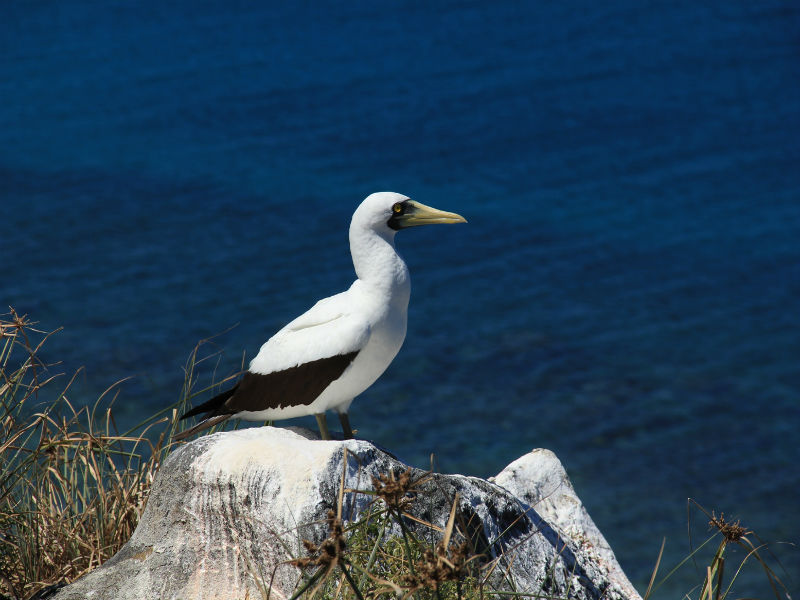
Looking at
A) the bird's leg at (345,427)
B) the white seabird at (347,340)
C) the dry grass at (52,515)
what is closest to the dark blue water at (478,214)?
the bird's leg at (345,427)

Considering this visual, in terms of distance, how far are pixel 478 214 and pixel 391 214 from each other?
32.2 ft

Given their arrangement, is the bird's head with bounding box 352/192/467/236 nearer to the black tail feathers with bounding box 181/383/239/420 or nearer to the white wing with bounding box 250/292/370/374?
the white wing with bounding box 250/292/370/374

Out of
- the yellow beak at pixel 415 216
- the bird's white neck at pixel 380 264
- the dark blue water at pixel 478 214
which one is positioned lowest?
the dark blue water at pixel 478 214

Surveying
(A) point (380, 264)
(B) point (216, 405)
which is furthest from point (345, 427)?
(A) point (380, 264)

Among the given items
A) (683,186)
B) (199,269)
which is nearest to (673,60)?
(683,186)

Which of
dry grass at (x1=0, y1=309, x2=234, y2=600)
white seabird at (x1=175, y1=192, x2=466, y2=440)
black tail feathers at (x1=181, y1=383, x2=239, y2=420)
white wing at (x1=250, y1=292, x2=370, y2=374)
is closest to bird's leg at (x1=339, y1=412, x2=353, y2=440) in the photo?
white seabird at (x1=175, y1=192, x2=466, y2=440)

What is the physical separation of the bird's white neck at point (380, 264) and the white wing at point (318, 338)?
0.20m

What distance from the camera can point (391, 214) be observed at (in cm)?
566

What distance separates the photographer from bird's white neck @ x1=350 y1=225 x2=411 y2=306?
550 cm

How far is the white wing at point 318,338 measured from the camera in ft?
17.9

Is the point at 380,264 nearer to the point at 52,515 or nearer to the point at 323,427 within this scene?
the point at 323,427

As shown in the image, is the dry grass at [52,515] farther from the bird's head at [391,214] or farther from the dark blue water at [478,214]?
the dark blue water at [478,214]

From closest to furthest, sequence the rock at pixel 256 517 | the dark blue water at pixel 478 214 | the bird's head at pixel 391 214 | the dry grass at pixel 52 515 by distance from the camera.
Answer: the rock at pixel 256 517 < the dry grass at pixel 52 515 < the bird's head at pixel 391 214 < the dark blue water at pixel 478 214

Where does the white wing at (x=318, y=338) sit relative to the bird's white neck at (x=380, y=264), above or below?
below
